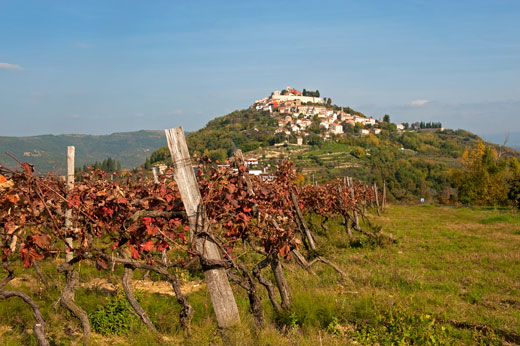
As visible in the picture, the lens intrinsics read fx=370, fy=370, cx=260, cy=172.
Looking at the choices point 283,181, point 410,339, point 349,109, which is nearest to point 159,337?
point 410,339

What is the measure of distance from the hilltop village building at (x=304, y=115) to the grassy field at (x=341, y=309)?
387 ft

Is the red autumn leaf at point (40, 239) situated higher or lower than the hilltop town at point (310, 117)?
lower

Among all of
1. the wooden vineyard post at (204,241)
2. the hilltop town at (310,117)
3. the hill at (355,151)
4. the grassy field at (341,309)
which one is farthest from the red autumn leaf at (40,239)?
the hilltop town at (310,117)

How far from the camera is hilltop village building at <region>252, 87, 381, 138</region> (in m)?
139

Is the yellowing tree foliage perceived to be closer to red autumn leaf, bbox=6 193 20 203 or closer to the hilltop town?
red autumn leaf, bbox=6 193 20 203

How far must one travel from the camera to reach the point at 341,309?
15.9 feet

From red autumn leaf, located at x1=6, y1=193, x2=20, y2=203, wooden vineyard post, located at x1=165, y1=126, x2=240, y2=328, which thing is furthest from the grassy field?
red autumn leaf, located at x1=6, y1=193, x2=20, y2=203

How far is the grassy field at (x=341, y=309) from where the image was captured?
164 inches

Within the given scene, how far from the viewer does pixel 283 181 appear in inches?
364

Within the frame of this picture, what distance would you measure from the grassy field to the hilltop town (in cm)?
10904

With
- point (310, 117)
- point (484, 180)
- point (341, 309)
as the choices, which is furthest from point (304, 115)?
point (341, 309)

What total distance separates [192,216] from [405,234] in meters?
11.4

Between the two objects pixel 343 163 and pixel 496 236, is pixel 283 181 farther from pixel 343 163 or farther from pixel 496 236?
pixel 343 163

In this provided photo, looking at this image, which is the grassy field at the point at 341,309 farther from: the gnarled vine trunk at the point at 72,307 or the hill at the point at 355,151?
the hill at the point at 355,151
